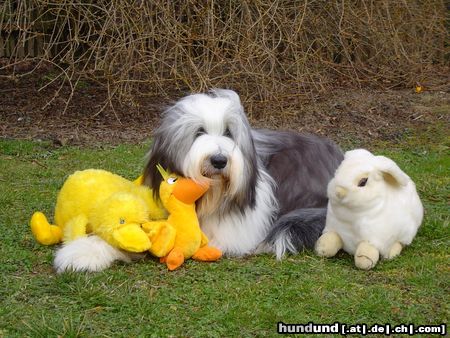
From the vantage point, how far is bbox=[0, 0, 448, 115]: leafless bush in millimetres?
7238

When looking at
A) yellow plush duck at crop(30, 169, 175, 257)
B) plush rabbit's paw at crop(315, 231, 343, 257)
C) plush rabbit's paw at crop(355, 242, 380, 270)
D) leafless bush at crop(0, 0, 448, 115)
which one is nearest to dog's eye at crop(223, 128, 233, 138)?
yellow plush duck at crop(30, 169, 175, 257)

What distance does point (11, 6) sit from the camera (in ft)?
26.8

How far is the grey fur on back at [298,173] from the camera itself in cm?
409

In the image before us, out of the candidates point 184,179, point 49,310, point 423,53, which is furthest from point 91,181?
point 423,53

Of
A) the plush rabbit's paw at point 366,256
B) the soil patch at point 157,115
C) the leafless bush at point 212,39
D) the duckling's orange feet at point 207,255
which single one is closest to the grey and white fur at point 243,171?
the duckling's orange feet at point 207,255

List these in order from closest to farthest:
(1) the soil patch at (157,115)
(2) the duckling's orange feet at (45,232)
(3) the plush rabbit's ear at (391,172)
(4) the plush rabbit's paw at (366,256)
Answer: (4) the plush rabbit's paw at (366,256)
(3) the plush rabbit's ear at (391,172)
(2) the duckling's orange feet at (45,232)
(1) the soil patch at (157,115)

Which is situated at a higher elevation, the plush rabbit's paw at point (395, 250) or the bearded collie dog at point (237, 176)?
the bearded collie dog at point (237, 176)

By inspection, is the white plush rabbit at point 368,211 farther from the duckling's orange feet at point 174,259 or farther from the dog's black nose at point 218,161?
the duckling's orange feet at point 174,259

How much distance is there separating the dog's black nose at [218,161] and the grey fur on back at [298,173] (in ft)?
2.17

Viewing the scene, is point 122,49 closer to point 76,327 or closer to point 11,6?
point 11,6

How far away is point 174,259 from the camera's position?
367 centimetres

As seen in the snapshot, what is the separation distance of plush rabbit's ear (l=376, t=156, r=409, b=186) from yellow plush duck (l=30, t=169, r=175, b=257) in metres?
1.20

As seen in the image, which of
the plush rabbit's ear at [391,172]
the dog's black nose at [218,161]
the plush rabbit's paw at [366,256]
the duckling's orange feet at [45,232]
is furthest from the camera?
the duckling's orange feet at [45,232]

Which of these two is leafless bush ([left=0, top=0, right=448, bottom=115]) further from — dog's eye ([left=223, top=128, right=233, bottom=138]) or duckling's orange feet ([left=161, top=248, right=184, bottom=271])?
duckling's orange feet ([left=161, top=248, right=184, bottom=271])
